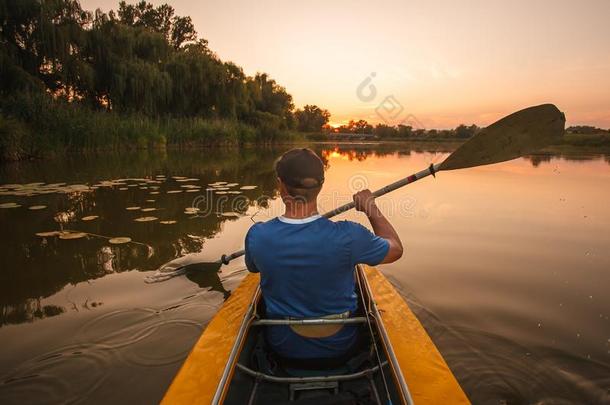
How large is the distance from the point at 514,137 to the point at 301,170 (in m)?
2.27

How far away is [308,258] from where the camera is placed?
4.54 feet

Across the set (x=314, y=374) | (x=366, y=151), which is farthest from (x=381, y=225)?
(x=366, y=151)

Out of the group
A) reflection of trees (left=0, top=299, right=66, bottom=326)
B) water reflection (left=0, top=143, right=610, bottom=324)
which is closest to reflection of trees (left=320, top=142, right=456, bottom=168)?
water reflection (left=0, top=143, right=610, bottom=324)

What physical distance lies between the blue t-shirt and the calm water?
94 centimetres

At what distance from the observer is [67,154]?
1330 cm

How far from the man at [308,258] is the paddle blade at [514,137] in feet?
5.64

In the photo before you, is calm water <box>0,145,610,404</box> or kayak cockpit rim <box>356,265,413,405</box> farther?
calm water <box>0,145,610,404</box>

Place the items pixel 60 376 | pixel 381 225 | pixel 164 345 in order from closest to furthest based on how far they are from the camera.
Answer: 1. pixel 381 225
2. pixel 60 376
3. pixel 164 345

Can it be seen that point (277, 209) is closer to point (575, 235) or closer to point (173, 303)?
point (173, 303)

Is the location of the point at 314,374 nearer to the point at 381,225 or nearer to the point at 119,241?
the point at 381,225

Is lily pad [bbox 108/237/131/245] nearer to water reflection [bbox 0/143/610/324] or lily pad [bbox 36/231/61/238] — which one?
water reflection [bbox 0/143/610/324]

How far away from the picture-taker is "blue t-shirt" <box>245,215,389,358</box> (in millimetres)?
1384

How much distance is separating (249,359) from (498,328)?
1864 mm

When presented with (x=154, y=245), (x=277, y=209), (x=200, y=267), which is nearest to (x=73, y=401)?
(x=200, y=267)
